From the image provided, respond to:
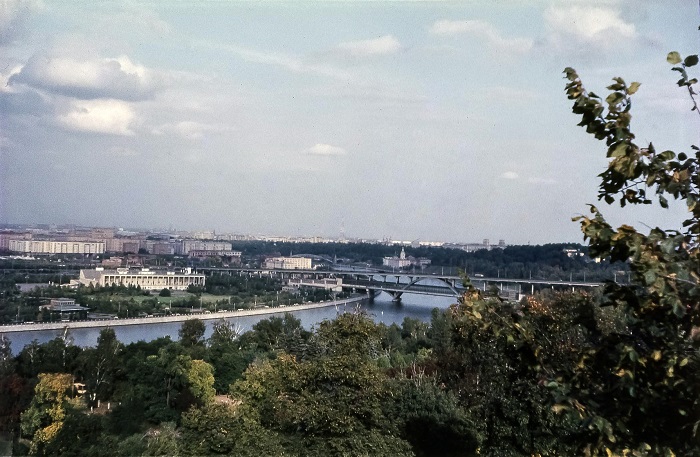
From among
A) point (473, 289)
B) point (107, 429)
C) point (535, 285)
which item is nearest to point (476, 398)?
point (107, 429)

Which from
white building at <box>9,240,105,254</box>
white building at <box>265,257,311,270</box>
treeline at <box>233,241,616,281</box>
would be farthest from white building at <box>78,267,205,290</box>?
treeline at <box>233,241,616,281</box>

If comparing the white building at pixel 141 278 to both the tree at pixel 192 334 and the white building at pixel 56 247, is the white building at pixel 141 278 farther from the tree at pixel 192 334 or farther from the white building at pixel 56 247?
the tree at pixel 192 334

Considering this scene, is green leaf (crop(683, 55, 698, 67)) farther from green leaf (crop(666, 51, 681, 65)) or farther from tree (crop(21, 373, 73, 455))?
tree (crop(21, 373, 73, 455))

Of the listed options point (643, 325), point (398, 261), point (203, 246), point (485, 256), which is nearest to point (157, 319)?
point (485, 256)

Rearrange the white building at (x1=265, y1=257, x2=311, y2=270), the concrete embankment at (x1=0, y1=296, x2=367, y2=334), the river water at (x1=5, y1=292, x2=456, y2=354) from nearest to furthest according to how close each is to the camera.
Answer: the river water at (x1=5, y1=292, x2=456, y2=354) → the concrete embankment at (x1=0, y1=296, x2=367, y2=334) → the white building at (x1=265, y1=257, x2=311, y2=270)

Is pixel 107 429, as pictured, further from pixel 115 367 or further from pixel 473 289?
pixel 473 289
